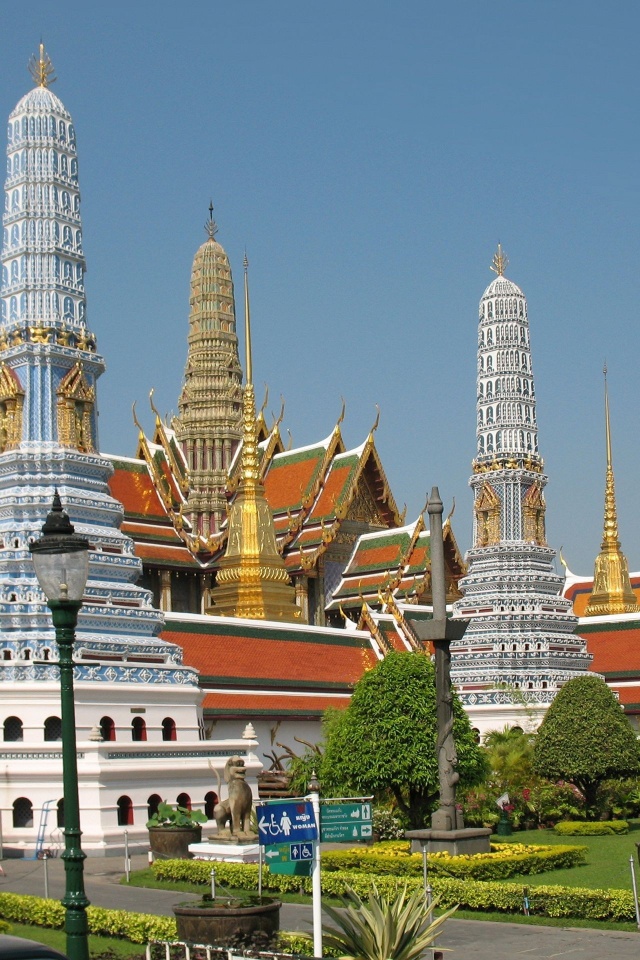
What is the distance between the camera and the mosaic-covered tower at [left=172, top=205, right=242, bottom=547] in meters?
51.0

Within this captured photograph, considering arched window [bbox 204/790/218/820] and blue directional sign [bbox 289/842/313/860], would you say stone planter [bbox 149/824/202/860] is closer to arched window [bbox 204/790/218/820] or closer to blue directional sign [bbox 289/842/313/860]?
arched window [bbox 204/790/218/820]

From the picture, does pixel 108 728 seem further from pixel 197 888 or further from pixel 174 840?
pixel 197 888

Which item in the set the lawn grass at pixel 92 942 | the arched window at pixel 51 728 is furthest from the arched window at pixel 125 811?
the lawn grass at pixel 92 942

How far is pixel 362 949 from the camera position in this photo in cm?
1099

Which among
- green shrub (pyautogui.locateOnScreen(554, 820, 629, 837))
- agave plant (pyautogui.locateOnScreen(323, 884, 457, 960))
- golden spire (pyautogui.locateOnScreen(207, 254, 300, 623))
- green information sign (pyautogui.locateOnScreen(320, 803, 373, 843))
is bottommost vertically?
green shrub (pyautogui.locateOnScreen(554, 820, 629, 837))

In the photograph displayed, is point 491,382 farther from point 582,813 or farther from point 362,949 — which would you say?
point 362,949

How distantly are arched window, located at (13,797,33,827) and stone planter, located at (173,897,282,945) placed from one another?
482 inches

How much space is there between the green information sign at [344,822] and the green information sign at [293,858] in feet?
1.08

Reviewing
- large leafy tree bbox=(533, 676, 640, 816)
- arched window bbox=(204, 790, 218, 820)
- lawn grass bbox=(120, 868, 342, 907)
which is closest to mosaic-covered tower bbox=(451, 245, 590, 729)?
large leafy tree bbox=(533, 676, 640, 816)

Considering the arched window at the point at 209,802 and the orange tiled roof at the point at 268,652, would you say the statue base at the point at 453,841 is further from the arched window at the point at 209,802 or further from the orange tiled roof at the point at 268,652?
the orange tiled roof at the point at 268,652

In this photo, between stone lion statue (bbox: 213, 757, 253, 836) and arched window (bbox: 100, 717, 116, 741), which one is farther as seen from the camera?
arched window (bbox: 100, 717, 116, 741)

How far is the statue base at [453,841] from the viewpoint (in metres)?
18.2

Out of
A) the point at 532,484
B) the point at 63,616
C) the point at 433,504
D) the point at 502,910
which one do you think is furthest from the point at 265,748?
the point at 63,616

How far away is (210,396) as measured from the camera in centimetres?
5181
